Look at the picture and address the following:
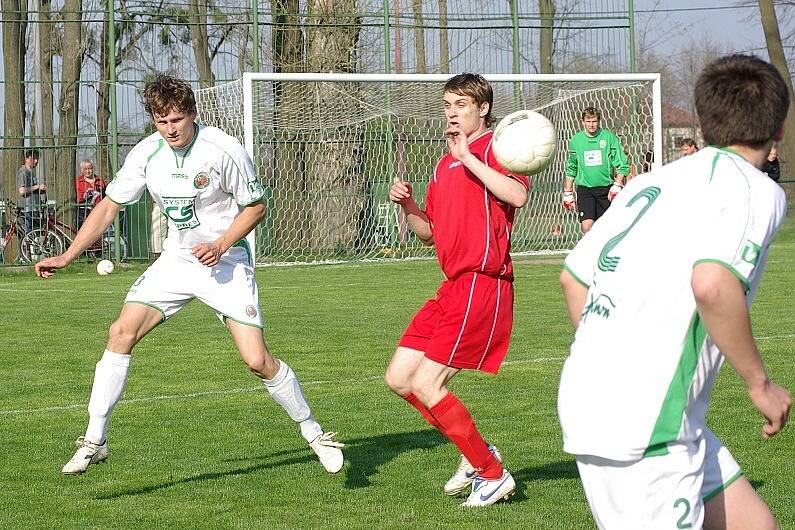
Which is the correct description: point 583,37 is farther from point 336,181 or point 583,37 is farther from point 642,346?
point 642,346

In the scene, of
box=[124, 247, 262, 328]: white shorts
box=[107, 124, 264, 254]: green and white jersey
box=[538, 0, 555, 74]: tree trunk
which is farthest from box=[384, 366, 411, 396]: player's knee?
box=[538, 0, 555, 74]: tree trunk

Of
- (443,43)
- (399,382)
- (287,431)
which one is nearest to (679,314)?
(399,382)

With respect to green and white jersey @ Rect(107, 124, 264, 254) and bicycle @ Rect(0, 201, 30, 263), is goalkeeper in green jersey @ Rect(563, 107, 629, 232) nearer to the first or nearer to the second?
bicycle @ Rect(0, 201, 30, 263)

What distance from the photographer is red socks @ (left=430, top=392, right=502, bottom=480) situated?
17.0 feet

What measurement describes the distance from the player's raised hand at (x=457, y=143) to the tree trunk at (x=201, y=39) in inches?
628

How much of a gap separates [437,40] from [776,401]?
1932cm

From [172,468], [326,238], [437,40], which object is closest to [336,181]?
[326,238]

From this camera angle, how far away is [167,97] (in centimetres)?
552

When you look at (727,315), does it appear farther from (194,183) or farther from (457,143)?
(194,183)

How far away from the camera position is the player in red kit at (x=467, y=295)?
5.16m

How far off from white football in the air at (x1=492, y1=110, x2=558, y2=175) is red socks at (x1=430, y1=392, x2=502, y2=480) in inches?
38.2

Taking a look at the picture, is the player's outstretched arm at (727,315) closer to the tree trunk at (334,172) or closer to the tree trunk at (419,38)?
the tree trunk at (334,172)

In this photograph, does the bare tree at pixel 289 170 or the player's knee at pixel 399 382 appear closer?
the player's knee at pixel 399 382

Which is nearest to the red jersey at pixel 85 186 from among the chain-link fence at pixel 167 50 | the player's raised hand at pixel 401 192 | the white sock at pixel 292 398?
the chain-link fence at pixel 167 50
